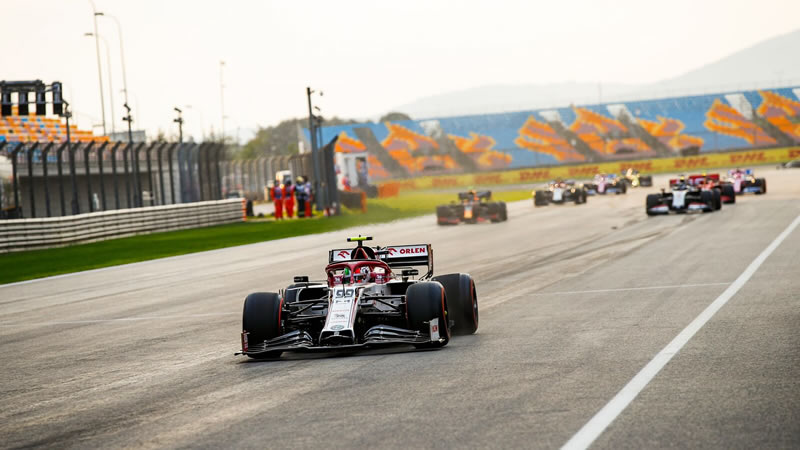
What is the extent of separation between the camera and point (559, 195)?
4403 centimetres

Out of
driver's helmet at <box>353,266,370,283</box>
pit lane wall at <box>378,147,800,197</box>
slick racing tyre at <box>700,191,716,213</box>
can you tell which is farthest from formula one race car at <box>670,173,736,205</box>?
pit lane wall at <box>378,147,800,197</box>

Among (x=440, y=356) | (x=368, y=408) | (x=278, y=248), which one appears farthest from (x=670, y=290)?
(x=278, y=248)

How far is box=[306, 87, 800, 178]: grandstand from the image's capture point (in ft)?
303

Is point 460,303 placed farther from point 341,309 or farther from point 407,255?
point 341,309

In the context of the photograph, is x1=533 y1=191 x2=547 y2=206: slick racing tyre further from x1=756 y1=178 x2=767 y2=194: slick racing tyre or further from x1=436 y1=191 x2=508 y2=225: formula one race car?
x1=436 y1=191 x2=508 y2=225: formula one race car

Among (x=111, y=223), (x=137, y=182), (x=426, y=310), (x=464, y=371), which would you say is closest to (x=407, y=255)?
(x=426, y=310)

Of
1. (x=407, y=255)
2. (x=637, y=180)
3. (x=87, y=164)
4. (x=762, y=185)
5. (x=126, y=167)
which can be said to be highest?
(x=87, y=164)

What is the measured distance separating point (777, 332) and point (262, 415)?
515 centimetres

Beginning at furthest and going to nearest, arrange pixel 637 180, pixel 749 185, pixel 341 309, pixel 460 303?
pixel 637 180 → pixel 749 185 → pixel 460 303 → pixel 341 309

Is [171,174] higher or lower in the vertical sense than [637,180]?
higher

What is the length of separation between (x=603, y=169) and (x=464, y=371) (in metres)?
72.6

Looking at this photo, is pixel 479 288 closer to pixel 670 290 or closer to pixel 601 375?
pixel 670 290

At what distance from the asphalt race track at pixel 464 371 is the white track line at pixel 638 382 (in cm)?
5

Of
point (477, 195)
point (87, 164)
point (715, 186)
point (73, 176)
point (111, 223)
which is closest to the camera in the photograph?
point (715, 186)
